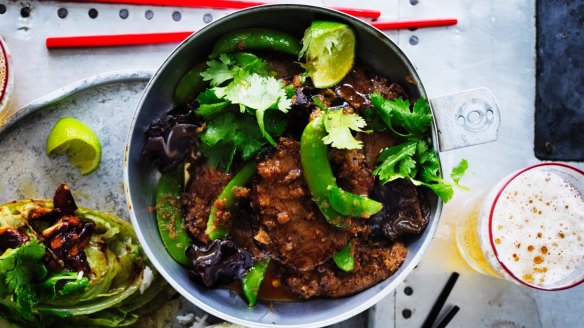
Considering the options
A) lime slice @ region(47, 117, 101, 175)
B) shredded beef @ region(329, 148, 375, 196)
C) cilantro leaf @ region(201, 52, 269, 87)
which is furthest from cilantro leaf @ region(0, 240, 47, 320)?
shredded beef @ region(329, 148, 375, 196)

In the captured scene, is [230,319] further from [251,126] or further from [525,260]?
[525,260]

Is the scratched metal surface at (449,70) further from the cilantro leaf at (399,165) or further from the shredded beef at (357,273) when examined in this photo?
the cilantro leaf at (399,165)

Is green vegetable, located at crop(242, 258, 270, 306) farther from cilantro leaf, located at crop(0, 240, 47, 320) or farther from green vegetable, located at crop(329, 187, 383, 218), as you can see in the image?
cilantro leaf, located at crop(0, 240, 47, 320)

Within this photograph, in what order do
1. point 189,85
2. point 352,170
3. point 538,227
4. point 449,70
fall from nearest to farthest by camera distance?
point 352,170
point 189,85
point 538,227
point 449,70

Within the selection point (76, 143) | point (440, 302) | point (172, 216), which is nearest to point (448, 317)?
point (440, 302)

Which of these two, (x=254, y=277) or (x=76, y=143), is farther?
(x=76, y=143)

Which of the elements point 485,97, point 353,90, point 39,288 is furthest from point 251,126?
point 39,288

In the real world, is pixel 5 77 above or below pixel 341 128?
above

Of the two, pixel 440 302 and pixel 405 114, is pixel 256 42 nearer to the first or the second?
pixel 405 114

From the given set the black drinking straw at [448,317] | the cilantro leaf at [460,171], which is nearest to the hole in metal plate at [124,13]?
the cilantro leaf at [460,171]
